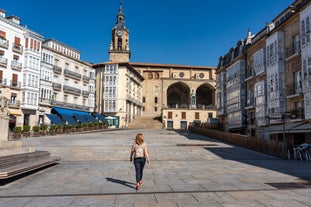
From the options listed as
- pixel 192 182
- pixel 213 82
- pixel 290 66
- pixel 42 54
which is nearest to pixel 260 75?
pixel 290 66

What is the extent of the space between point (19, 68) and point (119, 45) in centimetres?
3033

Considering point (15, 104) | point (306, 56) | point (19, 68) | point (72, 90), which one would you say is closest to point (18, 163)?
point (306, 56)

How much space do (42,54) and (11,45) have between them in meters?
5.68

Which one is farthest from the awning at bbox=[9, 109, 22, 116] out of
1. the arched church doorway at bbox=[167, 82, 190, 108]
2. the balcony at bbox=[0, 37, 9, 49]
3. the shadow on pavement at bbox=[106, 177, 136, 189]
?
the arched church doorway at bbox=[167, 82, 190, 108]

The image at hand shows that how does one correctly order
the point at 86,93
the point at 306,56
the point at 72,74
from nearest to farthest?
the point at 306,56 → the point at 72,74 → the point at 86,93

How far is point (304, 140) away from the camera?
→ 2292 cm

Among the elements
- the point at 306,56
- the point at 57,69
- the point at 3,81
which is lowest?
the point at 306,56

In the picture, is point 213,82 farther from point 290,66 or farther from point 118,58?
point 290,66

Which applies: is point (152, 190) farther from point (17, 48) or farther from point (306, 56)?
point (17, 48)

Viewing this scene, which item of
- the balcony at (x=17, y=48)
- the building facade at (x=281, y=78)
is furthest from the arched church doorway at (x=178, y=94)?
the balcony at (x=17, y=48)

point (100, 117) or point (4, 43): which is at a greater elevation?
point (4, 43)

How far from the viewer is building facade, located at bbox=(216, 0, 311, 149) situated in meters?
21.2

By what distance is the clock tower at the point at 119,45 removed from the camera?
64812mm

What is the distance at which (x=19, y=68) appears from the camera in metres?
39.6
